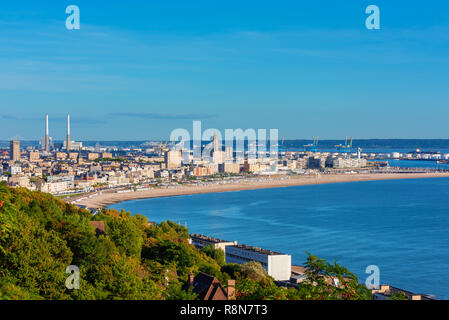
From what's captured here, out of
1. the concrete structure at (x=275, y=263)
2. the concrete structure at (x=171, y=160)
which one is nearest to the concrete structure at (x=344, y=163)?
the concrete structure at (x=171, y=160)

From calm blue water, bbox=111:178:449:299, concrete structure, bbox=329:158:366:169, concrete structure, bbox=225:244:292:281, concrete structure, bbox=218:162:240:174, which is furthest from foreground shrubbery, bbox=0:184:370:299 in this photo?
concrete structure, bbox=329:158:366:169

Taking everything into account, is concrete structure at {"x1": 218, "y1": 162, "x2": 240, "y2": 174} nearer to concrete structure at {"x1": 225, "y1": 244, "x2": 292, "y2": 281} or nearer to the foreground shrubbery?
concrete structure at {"x1": 225, "y1": 244, "x2": 292, "y2": 281}

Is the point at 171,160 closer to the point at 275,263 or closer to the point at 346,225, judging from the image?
the point at 346,225

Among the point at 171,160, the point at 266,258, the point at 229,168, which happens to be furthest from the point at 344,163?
the point at 266,258

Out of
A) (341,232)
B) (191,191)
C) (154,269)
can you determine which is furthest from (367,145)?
(154,269)

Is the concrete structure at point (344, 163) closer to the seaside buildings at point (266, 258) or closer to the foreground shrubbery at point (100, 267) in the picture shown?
the seaside buildings at point (266, 258)
